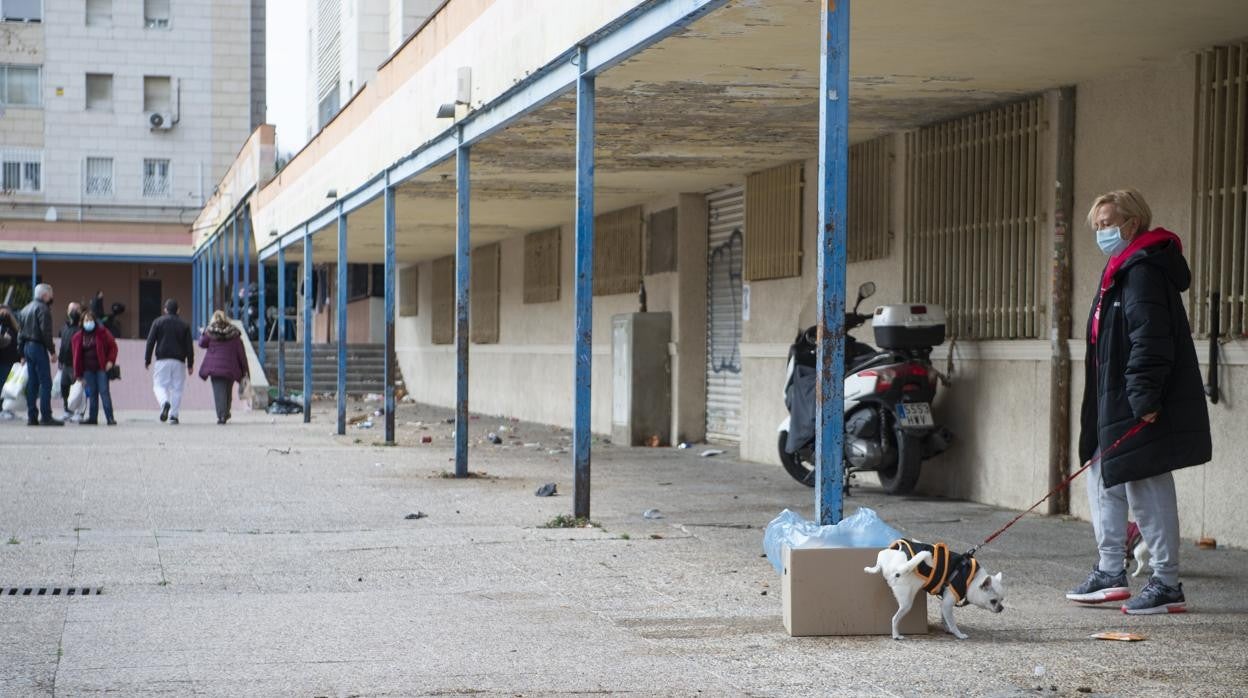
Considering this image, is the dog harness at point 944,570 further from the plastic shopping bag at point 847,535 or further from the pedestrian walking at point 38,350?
the pedestrian walking at point 38,350

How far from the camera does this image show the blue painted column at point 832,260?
257 inches

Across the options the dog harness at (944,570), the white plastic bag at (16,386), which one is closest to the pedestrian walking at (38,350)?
the white plastic bag at (16,386)

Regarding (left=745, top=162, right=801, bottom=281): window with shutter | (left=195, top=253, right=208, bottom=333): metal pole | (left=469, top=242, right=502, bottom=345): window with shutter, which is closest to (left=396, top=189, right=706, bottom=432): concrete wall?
(left=469, top=242, right=502, bottom=345): window with shutter

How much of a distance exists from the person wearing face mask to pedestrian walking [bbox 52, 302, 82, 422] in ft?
51.8

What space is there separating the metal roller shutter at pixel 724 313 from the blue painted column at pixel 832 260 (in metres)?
9.81

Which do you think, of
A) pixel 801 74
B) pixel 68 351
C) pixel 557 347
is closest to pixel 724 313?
pixel 557 347

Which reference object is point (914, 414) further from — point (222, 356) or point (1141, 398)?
point (222, 356)

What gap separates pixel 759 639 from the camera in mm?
6246

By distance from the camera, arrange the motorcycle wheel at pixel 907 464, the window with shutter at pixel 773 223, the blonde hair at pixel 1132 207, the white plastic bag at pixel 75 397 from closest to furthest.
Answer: the blonde hair at pixel 1132 207, the motorcycle wheel at pixel 907 464, the window with shutter at pixel 773 223, the white plastic bag at pixel 75 397

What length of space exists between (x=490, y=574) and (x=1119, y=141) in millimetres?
4911

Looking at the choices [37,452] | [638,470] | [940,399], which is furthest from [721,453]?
[37,452]

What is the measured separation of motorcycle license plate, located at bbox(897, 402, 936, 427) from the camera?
37.0 ft

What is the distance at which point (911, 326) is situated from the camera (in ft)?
37.4

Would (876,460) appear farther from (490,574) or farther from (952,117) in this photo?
(490,574)
